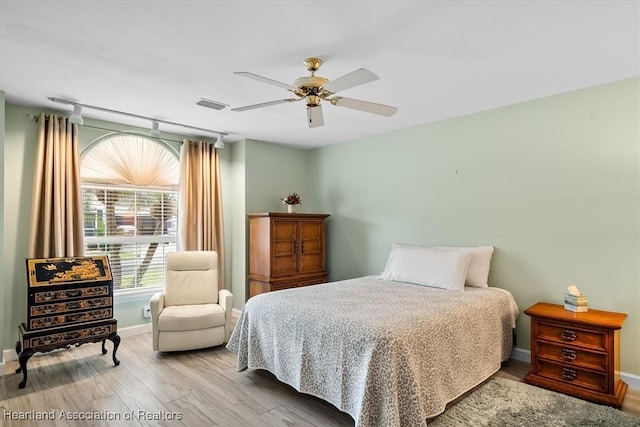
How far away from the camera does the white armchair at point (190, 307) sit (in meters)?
3.60

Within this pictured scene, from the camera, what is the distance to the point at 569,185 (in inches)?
127

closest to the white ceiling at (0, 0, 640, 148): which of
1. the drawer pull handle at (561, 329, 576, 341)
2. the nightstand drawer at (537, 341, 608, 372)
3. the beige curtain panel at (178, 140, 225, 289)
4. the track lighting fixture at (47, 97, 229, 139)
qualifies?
the track lighting fixture at (47, 97, 229, 139)

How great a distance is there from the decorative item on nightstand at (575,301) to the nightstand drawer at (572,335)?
0.23 metres

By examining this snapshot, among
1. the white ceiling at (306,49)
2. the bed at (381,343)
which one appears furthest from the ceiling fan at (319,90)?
the bed at (381,343)

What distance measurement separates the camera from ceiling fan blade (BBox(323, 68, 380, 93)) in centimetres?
212

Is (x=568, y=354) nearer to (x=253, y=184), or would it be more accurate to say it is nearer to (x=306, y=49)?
(x=306, y=49)

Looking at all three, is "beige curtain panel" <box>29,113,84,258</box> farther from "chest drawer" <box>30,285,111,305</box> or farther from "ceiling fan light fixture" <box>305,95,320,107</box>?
"ceiling fan light fixture" <box>305,95,320,107</box>

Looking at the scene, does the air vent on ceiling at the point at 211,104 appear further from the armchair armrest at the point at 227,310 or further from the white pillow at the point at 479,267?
the white pillow at the point at 479,267

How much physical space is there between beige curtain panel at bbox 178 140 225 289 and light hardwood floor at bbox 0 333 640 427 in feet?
5.17

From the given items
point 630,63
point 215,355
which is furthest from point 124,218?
point 630,63

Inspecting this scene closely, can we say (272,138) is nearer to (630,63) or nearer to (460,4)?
(460,4)

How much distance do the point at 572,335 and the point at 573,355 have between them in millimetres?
153

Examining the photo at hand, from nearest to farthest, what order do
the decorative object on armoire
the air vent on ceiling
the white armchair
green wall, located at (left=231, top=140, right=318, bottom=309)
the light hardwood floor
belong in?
1. the light hardwood floor
2. the decorative object on armoire
3. the air vent on ceiling
4. the white armchair
5. green wall, located at (left=231, top=140, right=318, bottom=309)

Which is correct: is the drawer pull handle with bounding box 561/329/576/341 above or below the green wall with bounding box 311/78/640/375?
below
